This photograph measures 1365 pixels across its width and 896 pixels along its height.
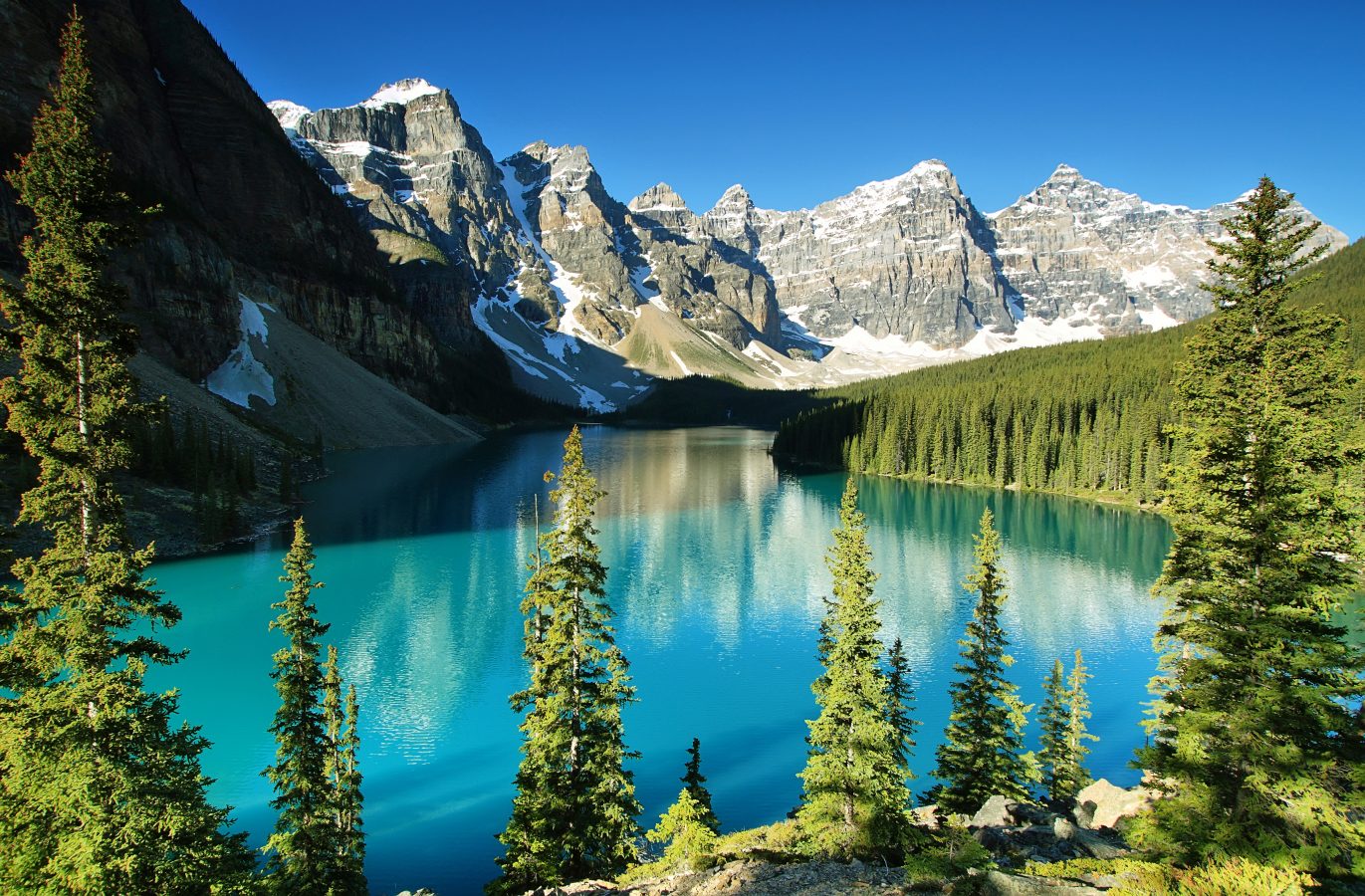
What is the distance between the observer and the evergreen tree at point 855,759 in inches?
612

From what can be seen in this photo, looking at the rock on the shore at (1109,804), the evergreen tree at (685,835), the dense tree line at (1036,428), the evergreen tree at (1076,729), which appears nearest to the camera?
the evergreen tree at (685,835)

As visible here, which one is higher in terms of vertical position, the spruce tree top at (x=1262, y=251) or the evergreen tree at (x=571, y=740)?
the spruce tree top at (x=1262, y=251)

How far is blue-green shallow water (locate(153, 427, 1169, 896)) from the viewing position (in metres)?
24.0

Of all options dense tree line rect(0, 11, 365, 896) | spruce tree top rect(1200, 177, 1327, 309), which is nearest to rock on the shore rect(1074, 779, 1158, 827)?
spruce tree top rect(1200, 177, 1327, 309)

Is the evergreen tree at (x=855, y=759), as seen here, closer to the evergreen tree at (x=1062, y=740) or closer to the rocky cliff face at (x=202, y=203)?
the evergreen tree at (x=1062, y=740)

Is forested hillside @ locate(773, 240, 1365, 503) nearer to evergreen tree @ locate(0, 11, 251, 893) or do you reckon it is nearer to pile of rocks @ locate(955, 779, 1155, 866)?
pile of rocks @ locate(955, 779, 1155, 866)

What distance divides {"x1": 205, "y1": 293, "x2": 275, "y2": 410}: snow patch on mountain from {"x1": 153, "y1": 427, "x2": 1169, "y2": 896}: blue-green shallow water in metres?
42.1

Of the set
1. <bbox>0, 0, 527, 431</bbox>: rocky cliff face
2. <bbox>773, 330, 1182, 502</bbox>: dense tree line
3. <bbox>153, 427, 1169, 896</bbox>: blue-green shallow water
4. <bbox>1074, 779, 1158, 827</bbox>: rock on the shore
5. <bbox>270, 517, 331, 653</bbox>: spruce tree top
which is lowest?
<bbox>153, 427, 1169, 896</bbox>: blue-green shallow water

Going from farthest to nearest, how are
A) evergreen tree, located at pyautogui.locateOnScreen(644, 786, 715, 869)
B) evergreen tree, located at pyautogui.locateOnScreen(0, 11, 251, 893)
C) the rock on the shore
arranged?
1. the rock on the shore
2. evergreen tree, located at pyautogui.locateOnScreen(644, 786, 715, 869)
3. evergreen tree, located at pyautogui.locateOnScreen(0, 11, 251, 893)

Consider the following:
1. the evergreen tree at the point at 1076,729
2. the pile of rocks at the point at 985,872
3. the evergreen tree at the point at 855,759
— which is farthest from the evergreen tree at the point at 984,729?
the evergreen tree at the point at 855,759

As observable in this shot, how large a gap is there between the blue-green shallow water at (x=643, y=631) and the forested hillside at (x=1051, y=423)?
10.8 m

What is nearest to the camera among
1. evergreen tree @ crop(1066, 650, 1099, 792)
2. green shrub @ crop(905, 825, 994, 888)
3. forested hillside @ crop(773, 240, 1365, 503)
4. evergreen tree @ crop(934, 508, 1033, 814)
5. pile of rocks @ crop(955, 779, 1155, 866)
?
green shrub @ crop(905, 825, 994, 888)

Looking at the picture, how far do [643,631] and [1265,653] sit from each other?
31974 mm

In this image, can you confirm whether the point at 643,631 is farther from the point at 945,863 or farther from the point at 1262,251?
the point at 1262,251
